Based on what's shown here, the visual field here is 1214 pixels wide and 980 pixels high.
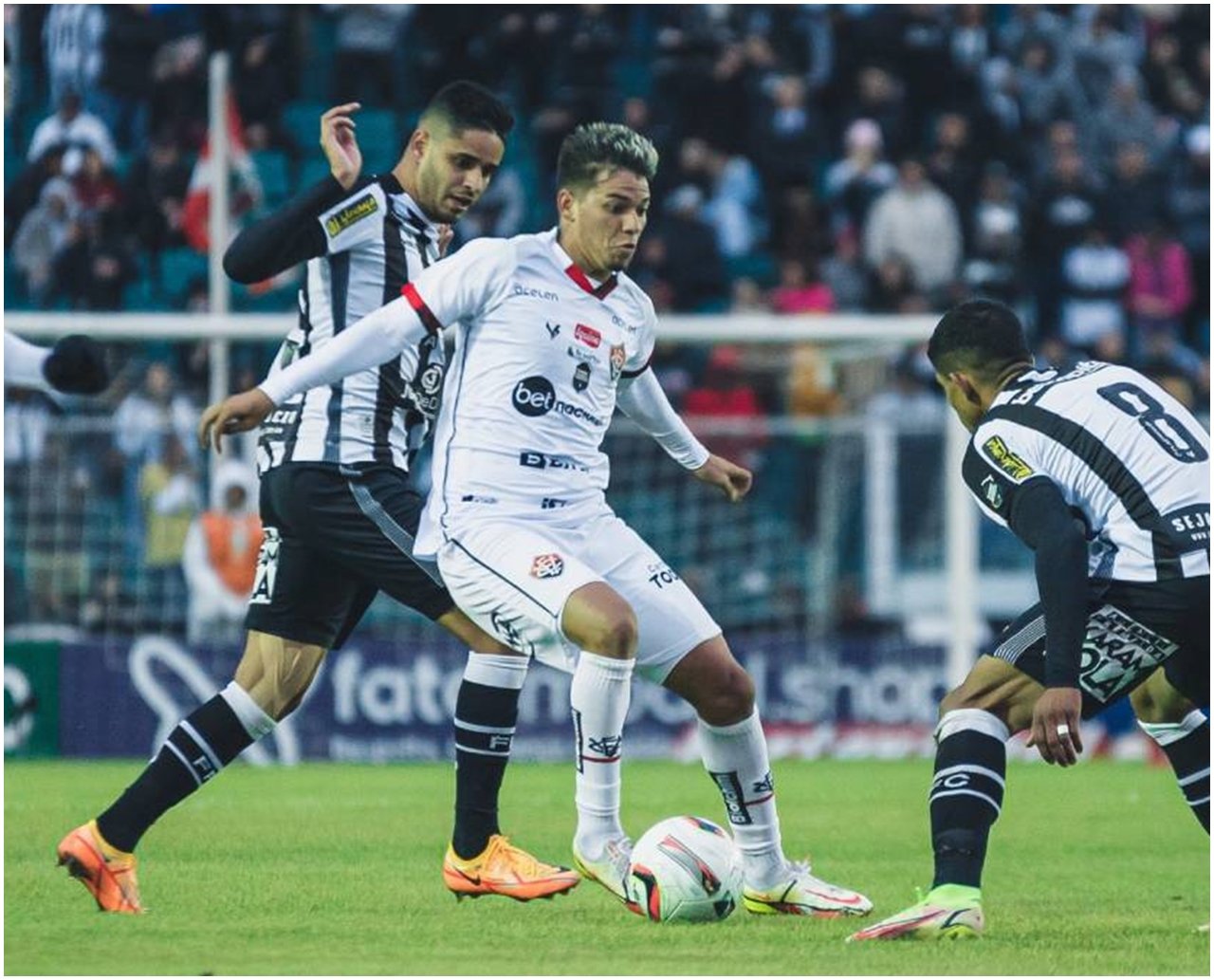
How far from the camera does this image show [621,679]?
6801mm

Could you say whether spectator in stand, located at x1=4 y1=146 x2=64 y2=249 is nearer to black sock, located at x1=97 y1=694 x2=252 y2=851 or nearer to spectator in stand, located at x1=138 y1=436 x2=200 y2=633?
spectator in stand, located at x1=138 y1=436 x2=200 y2=633

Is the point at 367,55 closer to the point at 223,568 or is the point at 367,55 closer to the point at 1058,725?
the point at 223,568

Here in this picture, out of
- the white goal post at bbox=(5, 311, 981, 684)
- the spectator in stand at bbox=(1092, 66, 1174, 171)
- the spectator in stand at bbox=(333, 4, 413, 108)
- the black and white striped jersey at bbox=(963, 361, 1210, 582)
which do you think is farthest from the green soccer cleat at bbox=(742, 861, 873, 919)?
the spectator in stand at bbox=(1092, 66, 1174, 171)

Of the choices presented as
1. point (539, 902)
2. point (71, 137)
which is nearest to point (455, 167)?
point (539, 902)

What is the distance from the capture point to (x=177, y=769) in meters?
7.34

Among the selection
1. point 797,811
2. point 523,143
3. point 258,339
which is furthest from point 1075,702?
point 523,143

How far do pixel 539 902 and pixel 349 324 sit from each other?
1908mm

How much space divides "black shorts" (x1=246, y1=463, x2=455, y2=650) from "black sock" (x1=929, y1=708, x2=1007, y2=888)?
1740 mm

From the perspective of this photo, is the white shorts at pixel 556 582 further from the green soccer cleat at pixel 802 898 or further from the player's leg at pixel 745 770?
the green soccer cleat at pixel 802 898

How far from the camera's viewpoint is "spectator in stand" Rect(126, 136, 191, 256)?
1862cm

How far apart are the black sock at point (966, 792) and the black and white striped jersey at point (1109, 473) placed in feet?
Answer: 1.73

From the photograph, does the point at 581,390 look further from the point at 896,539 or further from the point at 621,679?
the point at 896,539

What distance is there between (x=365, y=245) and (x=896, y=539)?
9416 mm

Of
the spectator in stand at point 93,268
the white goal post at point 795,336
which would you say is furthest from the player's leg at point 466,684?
the spectator in stand at point 93,268
